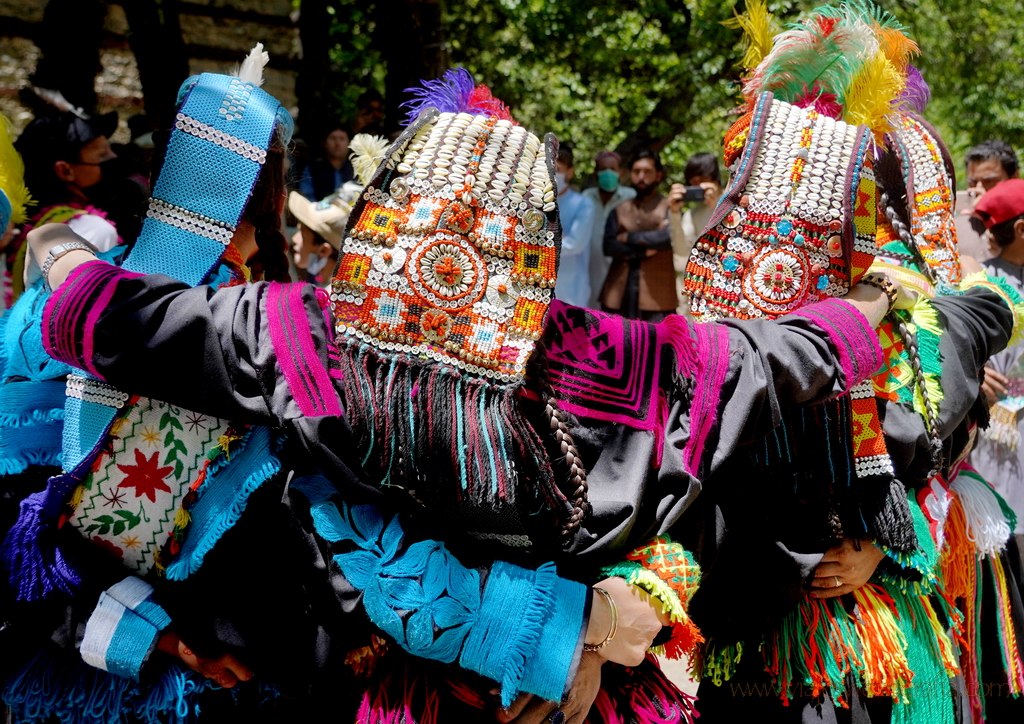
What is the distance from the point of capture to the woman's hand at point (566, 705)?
73.6 inches

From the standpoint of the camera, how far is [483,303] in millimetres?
1826

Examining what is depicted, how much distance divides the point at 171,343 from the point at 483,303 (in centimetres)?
57

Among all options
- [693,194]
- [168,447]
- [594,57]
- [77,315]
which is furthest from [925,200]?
[594,57]

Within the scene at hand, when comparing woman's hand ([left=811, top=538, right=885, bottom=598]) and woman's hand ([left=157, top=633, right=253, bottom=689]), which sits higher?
woman's hand ([left=811, top=538, right=885, bottom=598])

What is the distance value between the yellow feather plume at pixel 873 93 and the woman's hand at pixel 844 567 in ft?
3.35

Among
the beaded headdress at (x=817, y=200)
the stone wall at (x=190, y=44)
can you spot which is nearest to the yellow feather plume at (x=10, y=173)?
the beaded headdress at (x=817, y=200)

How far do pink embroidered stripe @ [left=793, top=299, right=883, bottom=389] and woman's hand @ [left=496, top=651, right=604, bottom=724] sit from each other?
0.78 meters

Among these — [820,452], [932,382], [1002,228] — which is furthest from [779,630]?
[1002,228]

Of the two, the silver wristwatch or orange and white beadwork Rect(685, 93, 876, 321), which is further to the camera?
orange and white beadwork Rect(685, 93, 876, 321)

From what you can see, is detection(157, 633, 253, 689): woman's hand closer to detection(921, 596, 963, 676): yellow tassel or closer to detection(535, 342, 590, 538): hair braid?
detection(535, 342, 590, 538): hair braid

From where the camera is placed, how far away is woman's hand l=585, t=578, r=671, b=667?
1.86 meters

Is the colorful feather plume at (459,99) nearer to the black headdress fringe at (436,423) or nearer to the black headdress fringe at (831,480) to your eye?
the black headdress fringe at (436,423)

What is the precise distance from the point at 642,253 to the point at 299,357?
6.09 meters

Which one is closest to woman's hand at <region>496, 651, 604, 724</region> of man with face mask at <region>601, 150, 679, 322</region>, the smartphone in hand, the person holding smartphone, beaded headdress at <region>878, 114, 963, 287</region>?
beaded headdress at <region>878, 114, 963, 287</region>
